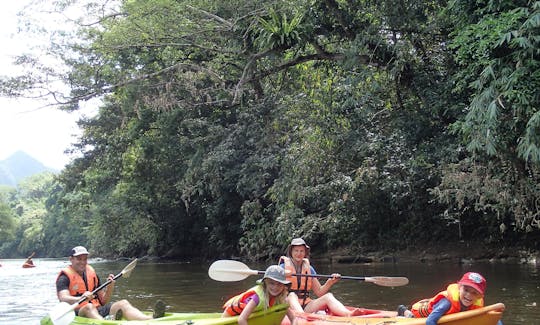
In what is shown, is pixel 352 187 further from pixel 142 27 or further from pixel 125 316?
pixel 125 316

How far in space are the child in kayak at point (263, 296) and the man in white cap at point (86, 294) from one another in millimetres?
1313

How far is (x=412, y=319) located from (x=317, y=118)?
8.85 meters

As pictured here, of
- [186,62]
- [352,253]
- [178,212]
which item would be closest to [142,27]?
[186,62]

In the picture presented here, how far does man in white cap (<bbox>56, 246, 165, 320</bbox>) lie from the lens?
6410 mm

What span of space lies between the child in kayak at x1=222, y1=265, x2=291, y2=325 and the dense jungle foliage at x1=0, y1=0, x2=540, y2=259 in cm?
355

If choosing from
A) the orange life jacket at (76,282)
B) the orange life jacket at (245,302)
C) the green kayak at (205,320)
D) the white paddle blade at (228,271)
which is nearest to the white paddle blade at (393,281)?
the white paddle blade at (228,271)

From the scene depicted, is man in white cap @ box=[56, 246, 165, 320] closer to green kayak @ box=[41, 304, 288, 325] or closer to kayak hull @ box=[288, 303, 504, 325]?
green kayak @ box=[41, 304, 288, 325]

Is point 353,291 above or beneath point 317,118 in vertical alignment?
beneath

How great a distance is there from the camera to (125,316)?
6.44 meters

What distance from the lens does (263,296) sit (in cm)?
526

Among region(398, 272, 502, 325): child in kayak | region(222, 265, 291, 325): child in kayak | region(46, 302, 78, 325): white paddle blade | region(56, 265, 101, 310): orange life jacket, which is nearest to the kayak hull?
region(398, 272, 502, 325): child in kayak

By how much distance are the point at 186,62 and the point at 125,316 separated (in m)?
8.79

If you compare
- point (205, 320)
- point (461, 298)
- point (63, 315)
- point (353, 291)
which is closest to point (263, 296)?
point (205, 320)

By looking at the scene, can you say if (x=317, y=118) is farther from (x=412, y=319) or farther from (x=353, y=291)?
(x=412, y=319)
